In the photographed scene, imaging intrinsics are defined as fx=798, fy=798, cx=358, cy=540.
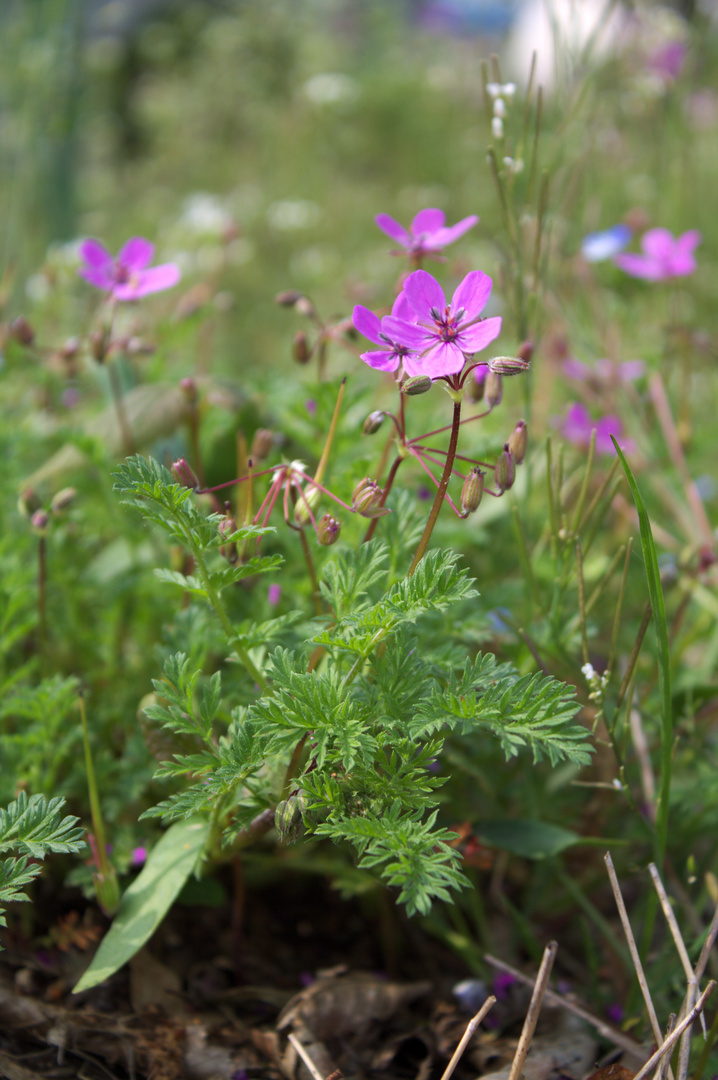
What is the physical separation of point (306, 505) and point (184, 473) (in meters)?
0.14

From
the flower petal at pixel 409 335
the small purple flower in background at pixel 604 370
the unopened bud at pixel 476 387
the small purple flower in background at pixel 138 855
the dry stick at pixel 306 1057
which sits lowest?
the dry stick at pixel 306 1057

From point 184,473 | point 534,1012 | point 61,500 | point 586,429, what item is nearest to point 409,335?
point 184,473

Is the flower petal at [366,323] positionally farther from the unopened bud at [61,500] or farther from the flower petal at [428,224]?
the unopened bud at [61,500]

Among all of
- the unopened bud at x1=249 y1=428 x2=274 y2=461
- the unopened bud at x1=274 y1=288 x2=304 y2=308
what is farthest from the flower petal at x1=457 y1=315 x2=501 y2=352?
the unopened bud at x1=274 y1=288 x2=304 y2=308

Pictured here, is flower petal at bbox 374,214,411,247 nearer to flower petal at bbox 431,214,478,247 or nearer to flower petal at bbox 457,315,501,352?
flower petal at bbox 431,214,478,247

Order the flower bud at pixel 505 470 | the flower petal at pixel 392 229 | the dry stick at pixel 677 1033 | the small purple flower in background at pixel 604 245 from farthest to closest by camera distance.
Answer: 1. the small purple flower in background at pixel 604 245
2. the flower petal at pixel 392 229
3. the flower bud at pixel 505 470
4. the dry stick at pixel 677 1033

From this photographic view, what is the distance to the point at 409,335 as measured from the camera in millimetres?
811

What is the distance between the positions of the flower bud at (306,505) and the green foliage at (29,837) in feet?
1.25

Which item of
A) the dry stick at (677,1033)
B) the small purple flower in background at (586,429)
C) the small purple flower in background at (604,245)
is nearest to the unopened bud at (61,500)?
the dry stick at (677,1033)

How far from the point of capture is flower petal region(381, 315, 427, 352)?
80 cm

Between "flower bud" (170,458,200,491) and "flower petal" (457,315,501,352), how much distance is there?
0.32 m

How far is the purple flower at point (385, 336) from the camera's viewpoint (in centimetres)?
79

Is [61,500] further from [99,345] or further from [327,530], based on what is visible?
[327,530]

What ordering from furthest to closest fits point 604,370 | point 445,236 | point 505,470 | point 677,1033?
point 604,370
point 445,236
point 505,470
point 677,1033
